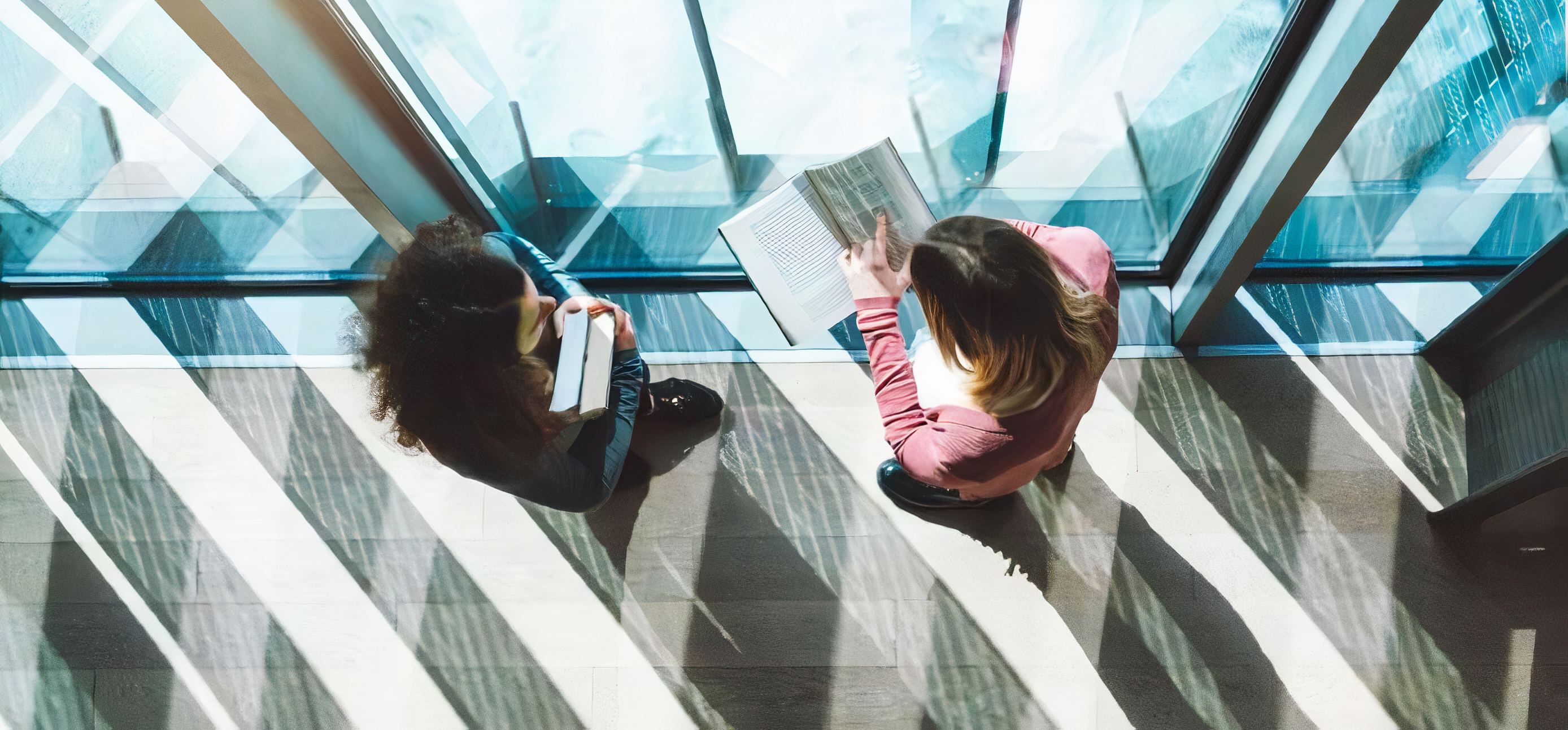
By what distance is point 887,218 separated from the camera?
1.74m

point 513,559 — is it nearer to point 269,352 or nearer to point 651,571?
point 651,571

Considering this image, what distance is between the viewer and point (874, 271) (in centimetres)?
171

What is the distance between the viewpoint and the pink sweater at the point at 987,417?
1.38 meters

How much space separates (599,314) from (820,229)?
0.56m

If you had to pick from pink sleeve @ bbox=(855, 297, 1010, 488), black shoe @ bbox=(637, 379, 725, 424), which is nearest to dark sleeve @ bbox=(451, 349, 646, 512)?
black shoe @ bbox=(637, 379, 725, 424)

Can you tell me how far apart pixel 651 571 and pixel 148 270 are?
1.97 m

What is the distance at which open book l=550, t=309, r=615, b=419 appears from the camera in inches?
65.4

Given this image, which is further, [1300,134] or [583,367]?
[583,367]

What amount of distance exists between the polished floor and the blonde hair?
105 centimetres

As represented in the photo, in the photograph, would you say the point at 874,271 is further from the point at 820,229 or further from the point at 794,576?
the point at 794,576

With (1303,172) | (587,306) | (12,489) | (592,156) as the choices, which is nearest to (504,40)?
(592,156)

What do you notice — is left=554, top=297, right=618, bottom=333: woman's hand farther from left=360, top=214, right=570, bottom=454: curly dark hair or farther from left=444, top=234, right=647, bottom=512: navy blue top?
left=360, top=214, right=570, bottom=454: curly dark hair

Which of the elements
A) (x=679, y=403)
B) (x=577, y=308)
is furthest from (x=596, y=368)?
(x=679, y=403)

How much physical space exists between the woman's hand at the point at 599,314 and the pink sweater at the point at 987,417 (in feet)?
1.94
